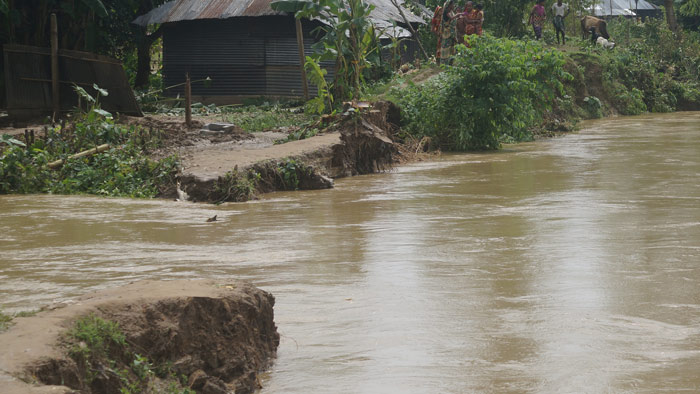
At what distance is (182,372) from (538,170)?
9459 millimetres

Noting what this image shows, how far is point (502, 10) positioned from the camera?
25.9 m

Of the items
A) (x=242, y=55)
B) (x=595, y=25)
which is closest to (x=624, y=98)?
(x=595, y=25)

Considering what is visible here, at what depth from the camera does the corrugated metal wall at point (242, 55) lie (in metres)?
20.9

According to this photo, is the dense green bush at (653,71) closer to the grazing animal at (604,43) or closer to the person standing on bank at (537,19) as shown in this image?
the grazing animal at (604,43)

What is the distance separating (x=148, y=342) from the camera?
359 centimetres

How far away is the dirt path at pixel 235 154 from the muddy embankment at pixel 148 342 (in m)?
5.78

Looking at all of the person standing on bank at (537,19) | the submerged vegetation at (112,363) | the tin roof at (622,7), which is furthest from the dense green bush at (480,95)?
the tin roof at (622,7)

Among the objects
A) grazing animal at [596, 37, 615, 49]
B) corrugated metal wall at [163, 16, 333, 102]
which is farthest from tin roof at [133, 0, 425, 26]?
grazing animal at [596, 37, 615, 49]

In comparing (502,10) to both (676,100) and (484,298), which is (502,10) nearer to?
(676,100)

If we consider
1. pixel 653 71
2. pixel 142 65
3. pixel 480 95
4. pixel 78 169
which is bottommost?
pixel 78 169

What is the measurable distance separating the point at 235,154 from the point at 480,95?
577 cm

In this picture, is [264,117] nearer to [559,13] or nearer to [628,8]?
[559,13]

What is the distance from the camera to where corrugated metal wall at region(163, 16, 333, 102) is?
68.7 feet

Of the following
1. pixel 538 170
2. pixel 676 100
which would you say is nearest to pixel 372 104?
pixel 538 170
